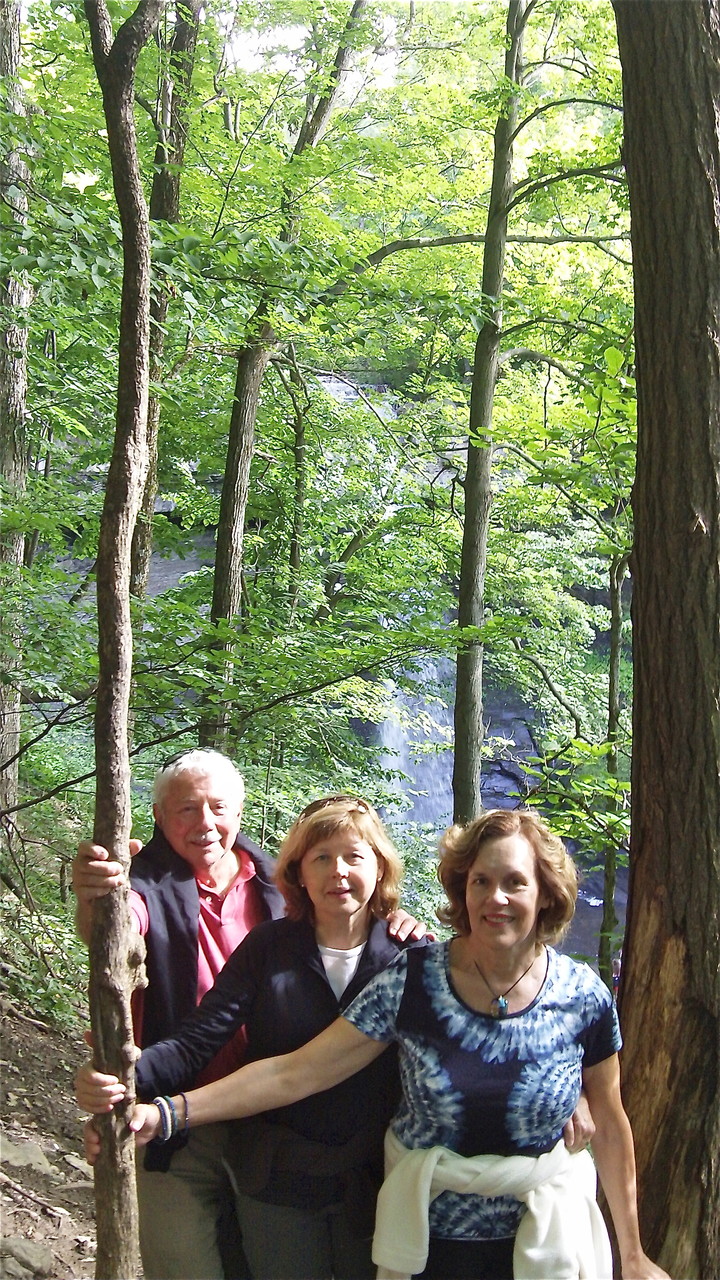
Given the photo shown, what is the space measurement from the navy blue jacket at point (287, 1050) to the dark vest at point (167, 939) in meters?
0.11

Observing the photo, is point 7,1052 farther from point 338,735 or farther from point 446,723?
point 446,723

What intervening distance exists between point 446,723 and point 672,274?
13658mm

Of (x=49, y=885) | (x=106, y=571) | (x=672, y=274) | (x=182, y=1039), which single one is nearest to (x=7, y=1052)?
(x=49, y=885)

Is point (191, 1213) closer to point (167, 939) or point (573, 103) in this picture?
point (167, 939)

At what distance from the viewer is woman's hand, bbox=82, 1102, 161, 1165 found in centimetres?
163

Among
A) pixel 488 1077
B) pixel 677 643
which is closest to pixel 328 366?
pixel 677 643

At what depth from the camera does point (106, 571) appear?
1.62 meters

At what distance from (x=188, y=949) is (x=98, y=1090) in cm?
57

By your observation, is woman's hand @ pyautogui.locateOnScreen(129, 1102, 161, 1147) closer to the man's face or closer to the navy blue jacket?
the navy blue jacket

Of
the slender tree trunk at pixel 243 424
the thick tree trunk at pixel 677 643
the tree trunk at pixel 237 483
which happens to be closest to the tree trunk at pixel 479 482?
the slender tree trunk at pixel 243 424

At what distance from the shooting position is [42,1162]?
152 inches

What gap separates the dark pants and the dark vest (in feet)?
2.14

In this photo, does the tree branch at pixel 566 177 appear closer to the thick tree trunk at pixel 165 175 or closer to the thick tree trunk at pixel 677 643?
the thick tree trunk at pixel 165 175

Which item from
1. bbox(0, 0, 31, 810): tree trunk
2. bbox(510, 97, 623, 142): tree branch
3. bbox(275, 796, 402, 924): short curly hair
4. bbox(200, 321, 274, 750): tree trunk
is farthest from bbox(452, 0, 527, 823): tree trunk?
bbox(275, 796, 402, 924): short curly hair
